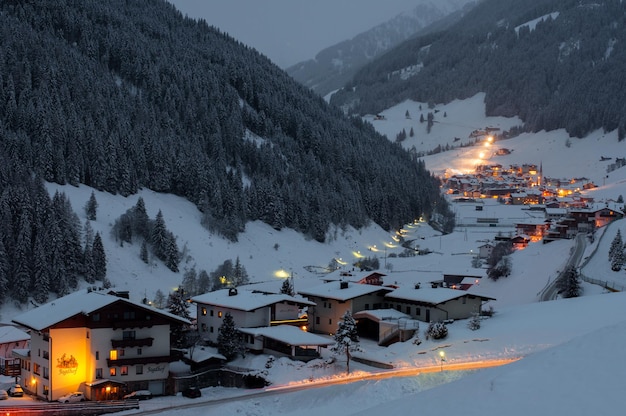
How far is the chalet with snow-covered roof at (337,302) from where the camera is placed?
174 ft

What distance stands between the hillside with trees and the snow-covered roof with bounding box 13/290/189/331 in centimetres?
3313

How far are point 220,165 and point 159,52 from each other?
34374 millimetres

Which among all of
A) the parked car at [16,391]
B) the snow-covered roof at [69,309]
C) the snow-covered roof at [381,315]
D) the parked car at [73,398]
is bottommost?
the parked car at [16,391]

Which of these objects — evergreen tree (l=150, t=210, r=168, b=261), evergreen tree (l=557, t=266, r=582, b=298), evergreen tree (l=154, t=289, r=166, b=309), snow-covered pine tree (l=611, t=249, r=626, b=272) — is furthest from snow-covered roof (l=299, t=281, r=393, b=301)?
evergreen tree (l=150, t=210, r=168, b=261)

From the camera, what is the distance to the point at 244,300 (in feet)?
160

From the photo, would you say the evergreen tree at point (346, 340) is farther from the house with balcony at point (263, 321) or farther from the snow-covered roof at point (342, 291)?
the snow-covered roof at point (342, 291)

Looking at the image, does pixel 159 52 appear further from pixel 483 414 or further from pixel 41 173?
pixel 483 414

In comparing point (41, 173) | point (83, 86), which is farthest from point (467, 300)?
point (83, 86)

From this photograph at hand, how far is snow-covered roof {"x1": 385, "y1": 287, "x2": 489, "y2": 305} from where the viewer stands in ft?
162

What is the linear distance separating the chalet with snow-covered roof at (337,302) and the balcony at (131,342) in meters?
16.6

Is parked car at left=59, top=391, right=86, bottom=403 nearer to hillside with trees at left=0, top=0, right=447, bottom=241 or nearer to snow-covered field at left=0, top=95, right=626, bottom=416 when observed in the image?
snow-covered field at left=0, top=95, right=626, bottom=416

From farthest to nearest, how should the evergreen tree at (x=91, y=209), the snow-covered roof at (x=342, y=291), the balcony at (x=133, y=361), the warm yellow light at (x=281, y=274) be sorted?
the warm yellow light at (x=281, y=274) < the evergreen tree at (x=91, y=209) < the snow-covered roof at (x=342, y=291) < the balcony at (x=133, y=361)

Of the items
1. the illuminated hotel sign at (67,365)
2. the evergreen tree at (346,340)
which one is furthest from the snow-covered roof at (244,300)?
the illuminated hotel sign at (67,365)

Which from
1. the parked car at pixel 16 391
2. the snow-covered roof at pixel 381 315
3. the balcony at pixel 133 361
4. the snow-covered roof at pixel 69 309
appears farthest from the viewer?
the snow-covered roof at pixel 381 315
